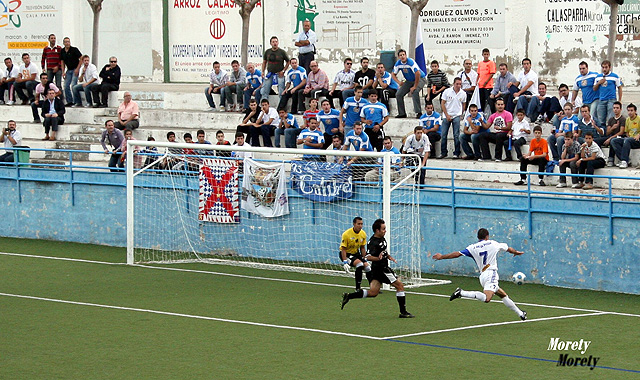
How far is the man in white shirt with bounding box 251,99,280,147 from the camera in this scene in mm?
25516

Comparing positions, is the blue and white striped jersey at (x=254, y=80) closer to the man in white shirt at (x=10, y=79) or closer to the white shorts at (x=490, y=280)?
the man in white shirt at (x=10, y=79)

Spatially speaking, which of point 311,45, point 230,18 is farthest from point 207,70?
point 311,45

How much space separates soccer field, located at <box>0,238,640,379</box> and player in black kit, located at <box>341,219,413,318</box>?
32cm

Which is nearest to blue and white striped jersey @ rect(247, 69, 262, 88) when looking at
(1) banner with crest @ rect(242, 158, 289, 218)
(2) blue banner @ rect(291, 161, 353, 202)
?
(1) banner with crest @ rect(242, 158, 289, 218)

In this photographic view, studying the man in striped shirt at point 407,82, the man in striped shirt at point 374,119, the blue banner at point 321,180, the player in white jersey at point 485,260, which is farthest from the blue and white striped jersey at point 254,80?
the player in white jersey at point 485,260

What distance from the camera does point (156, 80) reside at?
131ft

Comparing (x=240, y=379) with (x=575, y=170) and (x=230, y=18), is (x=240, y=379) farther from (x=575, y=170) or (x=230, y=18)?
(x=230, y=18)

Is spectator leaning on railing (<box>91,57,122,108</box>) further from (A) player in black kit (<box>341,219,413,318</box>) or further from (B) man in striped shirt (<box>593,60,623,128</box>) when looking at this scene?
(A) player in black kit (<box>341,219,413,318</box>)

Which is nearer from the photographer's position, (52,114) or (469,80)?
(469,80)

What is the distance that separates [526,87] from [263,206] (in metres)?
6.86

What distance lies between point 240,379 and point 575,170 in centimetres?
1114

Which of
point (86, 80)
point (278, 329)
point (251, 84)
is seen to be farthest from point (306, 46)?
point (278, 329)

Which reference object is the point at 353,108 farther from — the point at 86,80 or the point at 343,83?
the point at 86,80

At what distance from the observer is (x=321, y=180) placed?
20.9m
